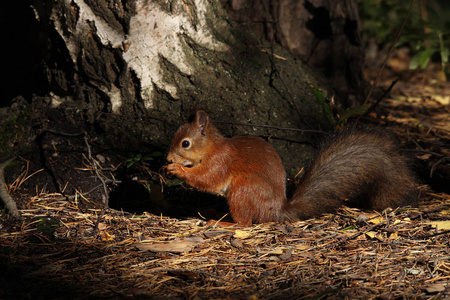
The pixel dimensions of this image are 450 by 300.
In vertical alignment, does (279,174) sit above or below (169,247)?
above

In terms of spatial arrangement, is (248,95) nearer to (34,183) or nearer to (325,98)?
(325,98)

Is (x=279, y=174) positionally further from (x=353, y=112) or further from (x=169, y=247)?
(x=353, y=112)

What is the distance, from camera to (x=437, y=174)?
3.02 metres

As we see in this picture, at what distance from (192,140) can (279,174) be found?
567mm

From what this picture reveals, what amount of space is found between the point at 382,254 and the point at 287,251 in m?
0.45

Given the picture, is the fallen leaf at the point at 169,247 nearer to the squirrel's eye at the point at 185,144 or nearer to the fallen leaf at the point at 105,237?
the fallen leaf at the point at 105,237

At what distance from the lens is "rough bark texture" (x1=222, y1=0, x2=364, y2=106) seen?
3.49 metres

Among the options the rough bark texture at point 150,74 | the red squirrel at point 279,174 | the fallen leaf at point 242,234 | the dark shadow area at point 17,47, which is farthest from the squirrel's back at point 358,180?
the dark shadow area at point 17,47

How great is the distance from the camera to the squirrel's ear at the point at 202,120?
263 centimetres

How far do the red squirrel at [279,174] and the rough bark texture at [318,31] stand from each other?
1.20 metres

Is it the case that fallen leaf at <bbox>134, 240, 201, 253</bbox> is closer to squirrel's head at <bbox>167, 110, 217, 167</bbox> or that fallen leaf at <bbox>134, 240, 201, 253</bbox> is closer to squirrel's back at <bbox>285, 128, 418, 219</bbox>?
squirrel's head at <bbox>167, 110, 217, 167</bbox>

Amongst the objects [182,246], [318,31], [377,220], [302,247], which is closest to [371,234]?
[377,220]

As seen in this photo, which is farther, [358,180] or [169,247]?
[358,180]

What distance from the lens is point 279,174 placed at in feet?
8.72
